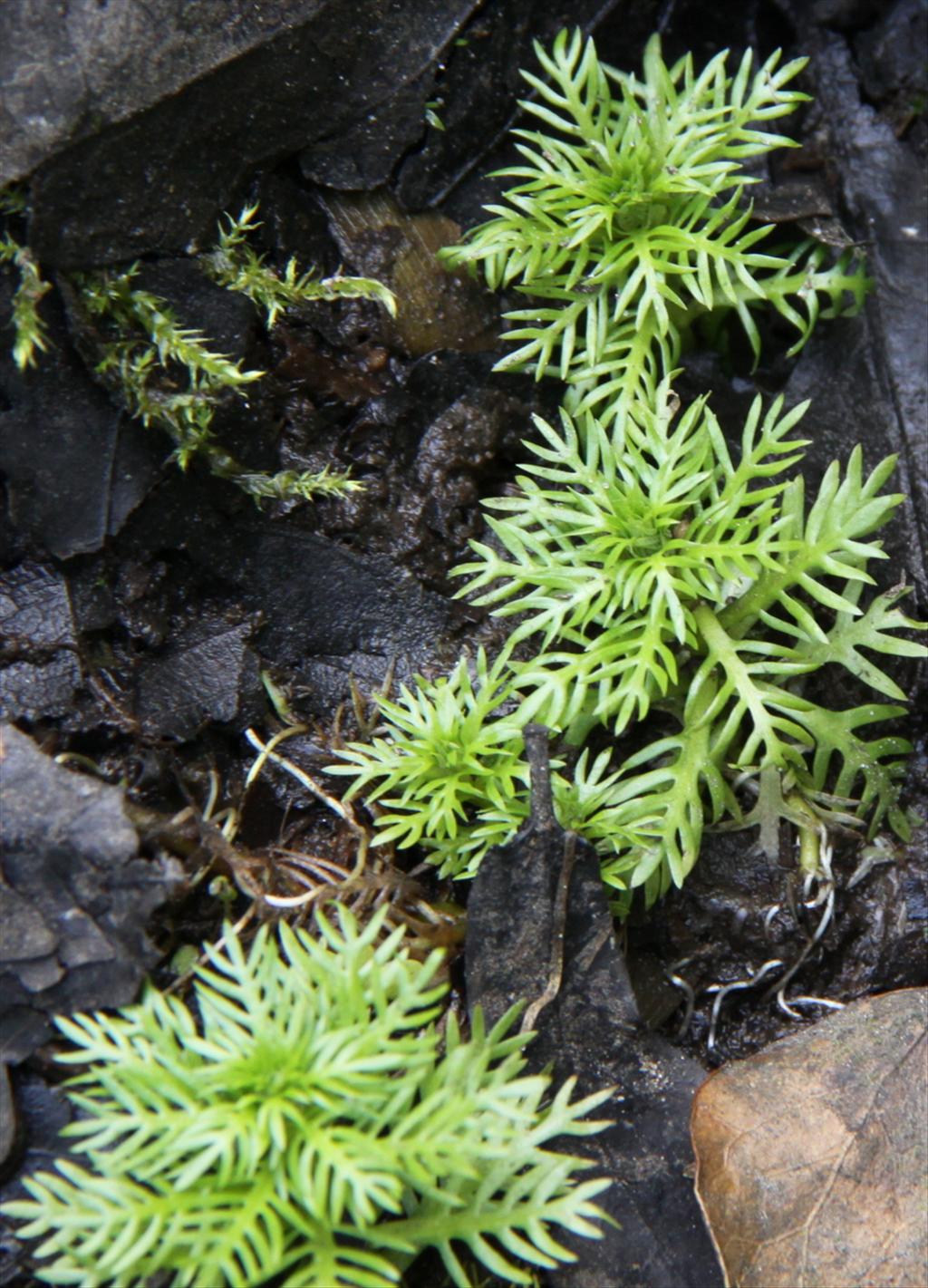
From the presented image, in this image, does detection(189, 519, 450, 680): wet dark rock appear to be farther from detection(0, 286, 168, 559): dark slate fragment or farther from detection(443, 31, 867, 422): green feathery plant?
detection(443, 31, 867, 422): green feathery plant

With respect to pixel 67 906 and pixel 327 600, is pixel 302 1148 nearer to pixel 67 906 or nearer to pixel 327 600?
pixel 67 906

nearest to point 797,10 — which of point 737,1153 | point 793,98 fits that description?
point 793,98

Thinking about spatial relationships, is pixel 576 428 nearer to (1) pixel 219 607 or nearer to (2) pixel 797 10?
(1) pixel 219 607

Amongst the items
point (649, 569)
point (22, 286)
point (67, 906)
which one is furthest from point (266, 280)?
point (67, 906)

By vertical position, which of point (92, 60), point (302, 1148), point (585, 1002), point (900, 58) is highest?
point (92, 60)

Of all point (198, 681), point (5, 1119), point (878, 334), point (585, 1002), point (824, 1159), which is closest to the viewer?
point (5, 1119)

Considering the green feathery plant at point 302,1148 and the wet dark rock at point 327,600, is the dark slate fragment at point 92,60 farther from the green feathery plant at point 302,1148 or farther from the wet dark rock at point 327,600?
the green feathery plant at point 302,1148

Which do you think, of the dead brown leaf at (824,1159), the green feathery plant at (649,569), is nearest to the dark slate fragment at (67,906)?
the green feathery plant at (649,569)
